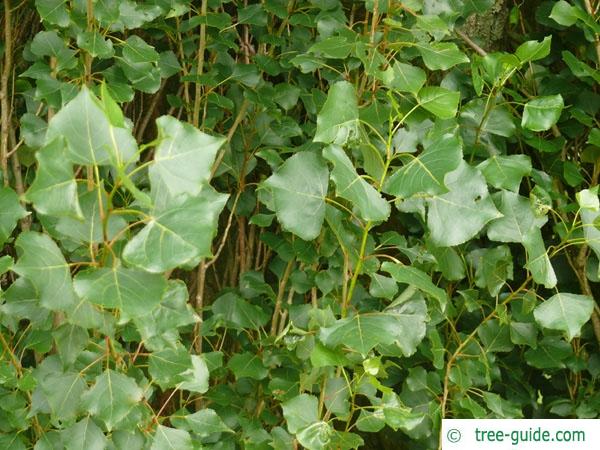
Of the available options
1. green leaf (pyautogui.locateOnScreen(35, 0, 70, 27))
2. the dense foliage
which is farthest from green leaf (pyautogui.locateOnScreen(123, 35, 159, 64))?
green leaf (pyautogui.locateOnScreen(35, 0, 70, 27))

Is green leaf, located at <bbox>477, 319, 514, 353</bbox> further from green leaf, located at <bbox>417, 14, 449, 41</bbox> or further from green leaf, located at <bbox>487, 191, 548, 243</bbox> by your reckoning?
green leaf, located at <bbox>417, 14, 449, 41</bbox>

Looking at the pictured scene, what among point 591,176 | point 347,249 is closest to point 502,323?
point 591,176

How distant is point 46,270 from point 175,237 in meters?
0.18

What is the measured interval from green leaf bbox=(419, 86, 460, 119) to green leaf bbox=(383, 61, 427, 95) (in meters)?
0.02

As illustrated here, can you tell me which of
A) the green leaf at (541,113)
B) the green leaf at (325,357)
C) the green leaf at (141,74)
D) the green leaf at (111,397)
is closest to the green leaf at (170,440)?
the green leaf at (111,397)

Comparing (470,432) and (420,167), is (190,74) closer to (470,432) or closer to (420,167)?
(420,167)

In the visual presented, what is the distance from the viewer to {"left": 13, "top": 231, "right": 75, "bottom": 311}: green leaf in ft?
3.00

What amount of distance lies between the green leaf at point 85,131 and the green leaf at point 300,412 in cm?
52

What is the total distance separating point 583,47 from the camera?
67.7 inches

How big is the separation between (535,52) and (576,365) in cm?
69

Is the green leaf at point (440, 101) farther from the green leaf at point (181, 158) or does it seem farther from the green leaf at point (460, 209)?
the green leaf at point (181, 158)

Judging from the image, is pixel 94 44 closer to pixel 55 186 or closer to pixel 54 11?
pixel 54 11

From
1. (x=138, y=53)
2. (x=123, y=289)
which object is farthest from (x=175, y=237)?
(x=138, y=53)

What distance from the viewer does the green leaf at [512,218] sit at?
55.3 inches
